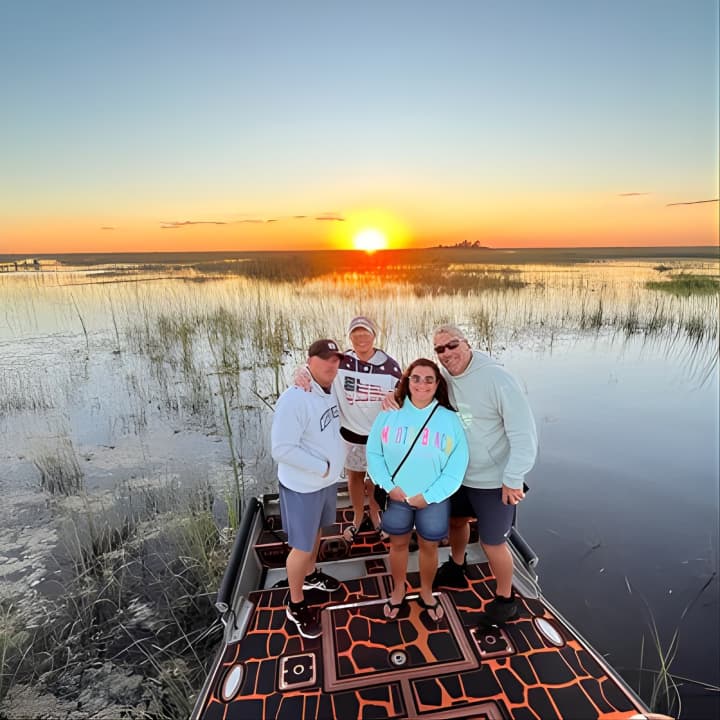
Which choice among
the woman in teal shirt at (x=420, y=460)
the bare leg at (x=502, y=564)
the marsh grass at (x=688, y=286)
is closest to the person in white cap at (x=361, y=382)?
the woman in teal shirt at (x=420, y=460)

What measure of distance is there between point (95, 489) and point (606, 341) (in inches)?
455

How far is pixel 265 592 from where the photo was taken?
2.85 m

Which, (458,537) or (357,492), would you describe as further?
(357,492)

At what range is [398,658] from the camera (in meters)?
2.34

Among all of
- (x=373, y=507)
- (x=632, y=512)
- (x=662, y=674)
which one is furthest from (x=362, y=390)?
(x=632, y=512)

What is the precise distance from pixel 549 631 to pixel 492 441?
49.1 inches

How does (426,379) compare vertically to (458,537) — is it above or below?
above

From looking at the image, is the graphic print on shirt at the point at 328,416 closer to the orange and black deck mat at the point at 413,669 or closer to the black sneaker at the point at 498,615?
the orange and black deck mat at the point at 413,669

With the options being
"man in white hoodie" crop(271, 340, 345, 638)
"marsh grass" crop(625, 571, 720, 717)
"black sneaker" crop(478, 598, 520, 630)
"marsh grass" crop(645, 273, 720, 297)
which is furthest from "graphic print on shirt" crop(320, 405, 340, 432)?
"marsh grass" crop(645, 273, 720, 297)

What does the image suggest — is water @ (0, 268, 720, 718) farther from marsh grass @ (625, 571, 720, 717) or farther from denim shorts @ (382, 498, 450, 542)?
denim shorts @ (382, 498, 450, 542)

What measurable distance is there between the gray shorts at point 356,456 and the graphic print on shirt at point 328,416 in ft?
2.09

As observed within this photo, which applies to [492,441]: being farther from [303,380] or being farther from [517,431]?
[303,380]

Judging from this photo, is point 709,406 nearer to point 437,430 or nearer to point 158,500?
point 437,430

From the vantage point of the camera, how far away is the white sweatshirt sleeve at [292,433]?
2.36m
